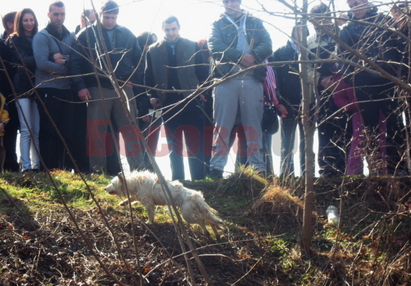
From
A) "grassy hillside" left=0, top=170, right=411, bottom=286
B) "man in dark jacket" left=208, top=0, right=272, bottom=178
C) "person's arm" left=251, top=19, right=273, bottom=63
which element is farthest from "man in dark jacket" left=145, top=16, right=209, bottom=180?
"person's arm" left=251, top=19, right=273, bottom=63

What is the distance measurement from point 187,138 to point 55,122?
6.18ft

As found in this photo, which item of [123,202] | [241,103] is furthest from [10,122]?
[241,103]

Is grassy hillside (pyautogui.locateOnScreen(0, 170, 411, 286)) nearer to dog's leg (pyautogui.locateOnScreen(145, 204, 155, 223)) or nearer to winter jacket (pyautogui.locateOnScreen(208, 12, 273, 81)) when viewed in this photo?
dog's leg (pyautogui.locateOnScreen(145, 204, 155, 223))

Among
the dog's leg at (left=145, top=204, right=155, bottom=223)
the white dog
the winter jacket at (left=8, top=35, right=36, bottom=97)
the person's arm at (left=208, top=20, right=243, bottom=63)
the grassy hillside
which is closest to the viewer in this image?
the grassy hillside

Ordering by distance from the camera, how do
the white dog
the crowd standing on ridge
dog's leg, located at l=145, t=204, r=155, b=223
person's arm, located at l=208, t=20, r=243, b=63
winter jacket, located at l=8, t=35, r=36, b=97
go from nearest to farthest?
the white dog
dog's leg, located at l=145, t=204, r=155, b=223
person's arm, located at l=208, t=20, r=243, b=63
the crowd standing on ridge
winter jacket, located at l=8, t=35, r=36, b=97

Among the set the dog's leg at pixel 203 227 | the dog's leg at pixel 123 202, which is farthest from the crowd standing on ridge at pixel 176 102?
the dog's leg at pixel 203 227

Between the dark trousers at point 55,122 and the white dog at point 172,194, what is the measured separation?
2006mm

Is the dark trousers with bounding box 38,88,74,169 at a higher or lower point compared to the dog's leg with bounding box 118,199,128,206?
higher

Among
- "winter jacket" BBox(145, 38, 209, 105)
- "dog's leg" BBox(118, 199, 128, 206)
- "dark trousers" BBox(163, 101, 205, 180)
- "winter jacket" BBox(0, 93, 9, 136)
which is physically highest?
"winter jacket" BBox(145, 38, 209, 105)

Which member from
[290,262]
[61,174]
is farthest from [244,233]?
[61,174]

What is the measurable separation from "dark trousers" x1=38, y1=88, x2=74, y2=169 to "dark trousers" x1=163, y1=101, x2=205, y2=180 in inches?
54.8

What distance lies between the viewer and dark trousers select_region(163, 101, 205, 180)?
8.13 metres

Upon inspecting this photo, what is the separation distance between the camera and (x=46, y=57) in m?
7.78

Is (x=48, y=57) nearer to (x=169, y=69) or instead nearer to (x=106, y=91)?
(x=106, y=91)
